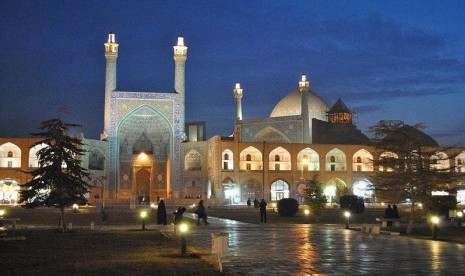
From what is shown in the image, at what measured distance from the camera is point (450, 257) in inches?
414

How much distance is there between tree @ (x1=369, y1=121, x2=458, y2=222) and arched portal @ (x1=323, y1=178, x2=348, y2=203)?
2618 cm

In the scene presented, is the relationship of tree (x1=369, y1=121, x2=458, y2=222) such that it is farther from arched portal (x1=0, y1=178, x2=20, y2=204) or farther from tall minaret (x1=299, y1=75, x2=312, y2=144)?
arched portal (x1=0, y1=178, x2=20, y2=204)

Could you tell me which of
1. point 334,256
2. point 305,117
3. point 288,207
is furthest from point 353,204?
point 305,117

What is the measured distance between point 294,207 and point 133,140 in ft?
93.1

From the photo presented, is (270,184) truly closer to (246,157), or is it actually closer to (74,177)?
(246,157)

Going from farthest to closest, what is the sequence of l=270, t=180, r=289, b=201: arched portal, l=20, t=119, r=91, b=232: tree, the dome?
the dome < l=270, t=180, r=289, b=201: arched portal < l=20, t=119, r=91, b=232: tree

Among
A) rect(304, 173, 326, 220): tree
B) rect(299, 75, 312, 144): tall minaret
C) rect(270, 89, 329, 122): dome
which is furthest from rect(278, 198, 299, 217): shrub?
rect(270, 89, 329, 122): dome

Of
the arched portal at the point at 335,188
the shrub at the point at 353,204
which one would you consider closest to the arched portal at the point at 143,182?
the arched portal at the point at 335,188

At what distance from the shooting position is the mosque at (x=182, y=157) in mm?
49406

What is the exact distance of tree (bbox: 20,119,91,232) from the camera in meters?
18.1

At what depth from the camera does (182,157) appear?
170 feet

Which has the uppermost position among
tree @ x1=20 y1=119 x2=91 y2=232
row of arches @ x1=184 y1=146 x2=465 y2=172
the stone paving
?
row of arches @ x1=184 y1=146 x2=465 y2=172

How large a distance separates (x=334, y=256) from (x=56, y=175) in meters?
10.7

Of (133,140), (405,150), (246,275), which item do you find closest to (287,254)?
(246,275)
